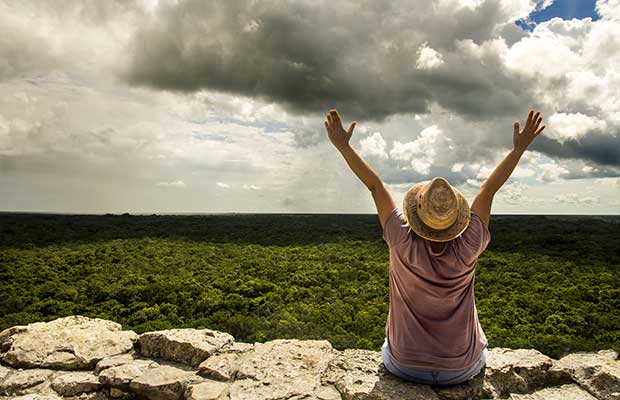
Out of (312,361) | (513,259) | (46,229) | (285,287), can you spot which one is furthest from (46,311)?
(46,229)

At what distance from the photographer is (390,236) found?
2.18m

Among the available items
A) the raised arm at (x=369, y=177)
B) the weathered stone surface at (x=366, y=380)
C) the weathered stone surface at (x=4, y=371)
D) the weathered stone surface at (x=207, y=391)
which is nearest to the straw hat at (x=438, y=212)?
the raised arm at (x=369, y=177)

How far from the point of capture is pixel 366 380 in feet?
9.16

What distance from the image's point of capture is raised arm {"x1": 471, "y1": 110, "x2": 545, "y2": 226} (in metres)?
2.28

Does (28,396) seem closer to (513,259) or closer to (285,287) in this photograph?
(285,287)

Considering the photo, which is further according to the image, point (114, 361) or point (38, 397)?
point (114, 361)

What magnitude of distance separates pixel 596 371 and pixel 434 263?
191cm

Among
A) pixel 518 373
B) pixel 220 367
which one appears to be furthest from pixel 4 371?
pixel 518 373

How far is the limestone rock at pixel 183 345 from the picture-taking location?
3.53m

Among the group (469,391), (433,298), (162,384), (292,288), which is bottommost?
(292,288)

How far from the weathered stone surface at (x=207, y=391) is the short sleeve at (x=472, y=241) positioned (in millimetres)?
1908

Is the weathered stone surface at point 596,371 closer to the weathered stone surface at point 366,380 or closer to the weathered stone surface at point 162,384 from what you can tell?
the weathered stone surface at point 366,380

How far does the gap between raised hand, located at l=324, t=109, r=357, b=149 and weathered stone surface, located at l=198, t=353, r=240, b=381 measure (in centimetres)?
201

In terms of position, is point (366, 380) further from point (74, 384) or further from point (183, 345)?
point (74, 384)
